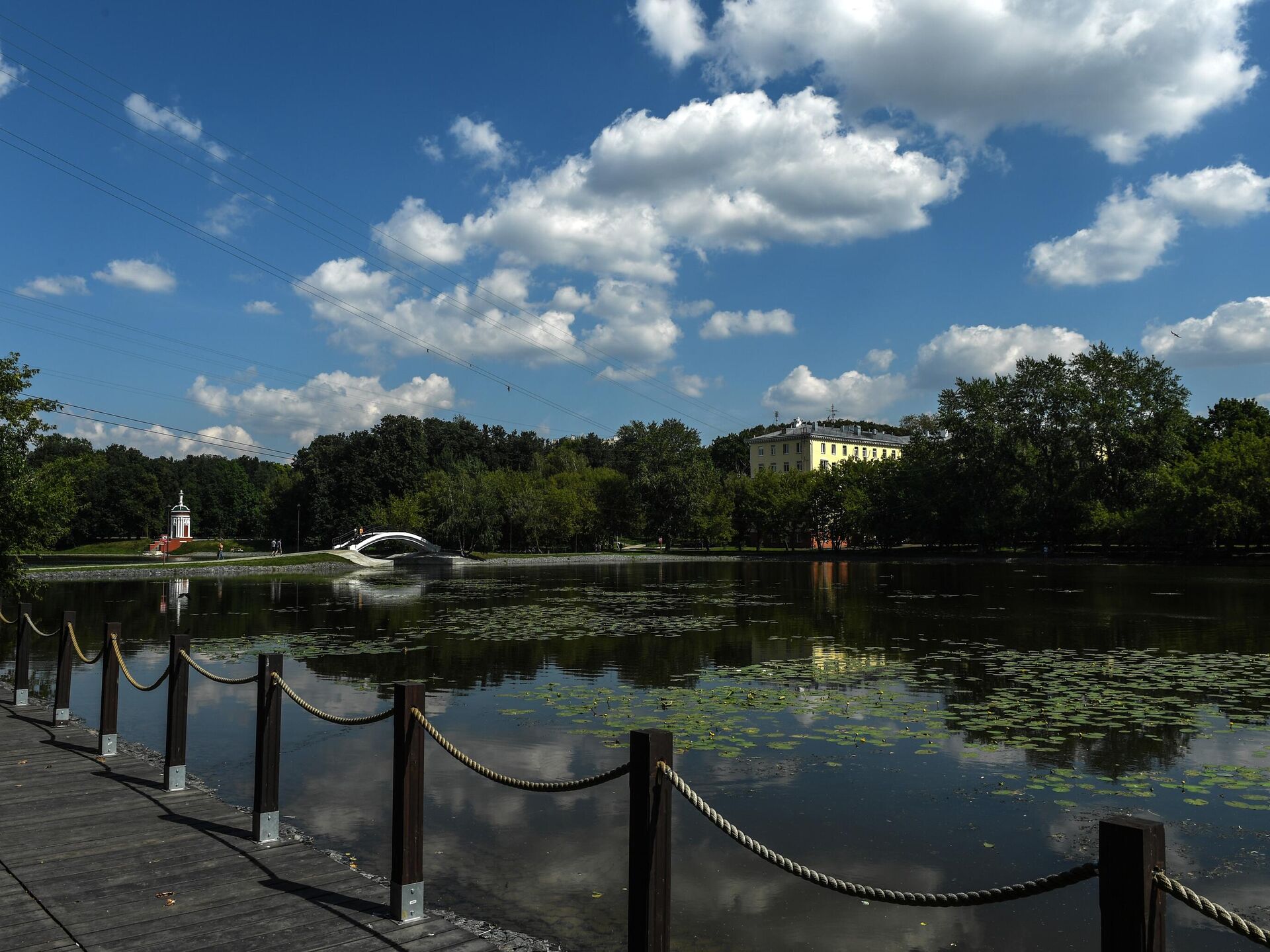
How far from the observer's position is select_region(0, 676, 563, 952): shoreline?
5.35m

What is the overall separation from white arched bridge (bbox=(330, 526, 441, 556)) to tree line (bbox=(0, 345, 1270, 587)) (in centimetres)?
227

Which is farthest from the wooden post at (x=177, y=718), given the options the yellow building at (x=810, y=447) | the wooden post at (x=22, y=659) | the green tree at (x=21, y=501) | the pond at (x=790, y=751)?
the yellow building at (x=810, y=447)

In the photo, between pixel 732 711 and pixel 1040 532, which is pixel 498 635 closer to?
pixel 732 711

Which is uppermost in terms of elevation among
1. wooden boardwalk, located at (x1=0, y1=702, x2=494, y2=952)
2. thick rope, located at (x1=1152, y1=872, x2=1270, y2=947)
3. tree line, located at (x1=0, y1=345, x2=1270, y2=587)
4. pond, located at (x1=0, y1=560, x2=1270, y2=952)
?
tree line, located at (x1=0, y1=345, x2=1270, y2=587)

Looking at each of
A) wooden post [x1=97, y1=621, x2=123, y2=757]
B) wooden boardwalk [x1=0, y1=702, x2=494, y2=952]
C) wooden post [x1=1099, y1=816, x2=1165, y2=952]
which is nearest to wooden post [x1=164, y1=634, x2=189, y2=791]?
wooden boardwalk [x1=0, y1=702, x2=494, y2=952]

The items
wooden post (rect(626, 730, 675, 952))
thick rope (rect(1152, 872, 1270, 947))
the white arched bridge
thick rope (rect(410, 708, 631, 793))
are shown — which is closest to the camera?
thick rope (rect(1152, 872, 1270, 947))

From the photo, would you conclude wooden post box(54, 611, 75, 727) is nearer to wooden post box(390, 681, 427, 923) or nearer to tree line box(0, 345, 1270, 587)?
wooden post box(390, 681, 427, 923)

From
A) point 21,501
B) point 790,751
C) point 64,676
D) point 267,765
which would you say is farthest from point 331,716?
point 21,501

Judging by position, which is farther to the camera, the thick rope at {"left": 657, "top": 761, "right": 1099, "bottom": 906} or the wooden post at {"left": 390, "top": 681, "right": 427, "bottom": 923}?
the wooden post at {"left": 390, "top": 681, "right": 427, "bottom": 923}

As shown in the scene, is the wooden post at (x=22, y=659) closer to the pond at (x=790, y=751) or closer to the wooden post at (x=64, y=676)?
the pond at (x=790, y=751)

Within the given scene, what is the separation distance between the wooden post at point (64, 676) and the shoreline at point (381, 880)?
0.87 m

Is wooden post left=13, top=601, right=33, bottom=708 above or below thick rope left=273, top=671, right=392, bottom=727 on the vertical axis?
below

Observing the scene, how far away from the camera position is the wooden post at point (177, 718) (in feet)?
25.8

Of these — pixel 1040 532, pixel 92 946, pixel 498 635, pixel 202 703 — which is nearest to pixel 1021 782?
pixel 92 946
